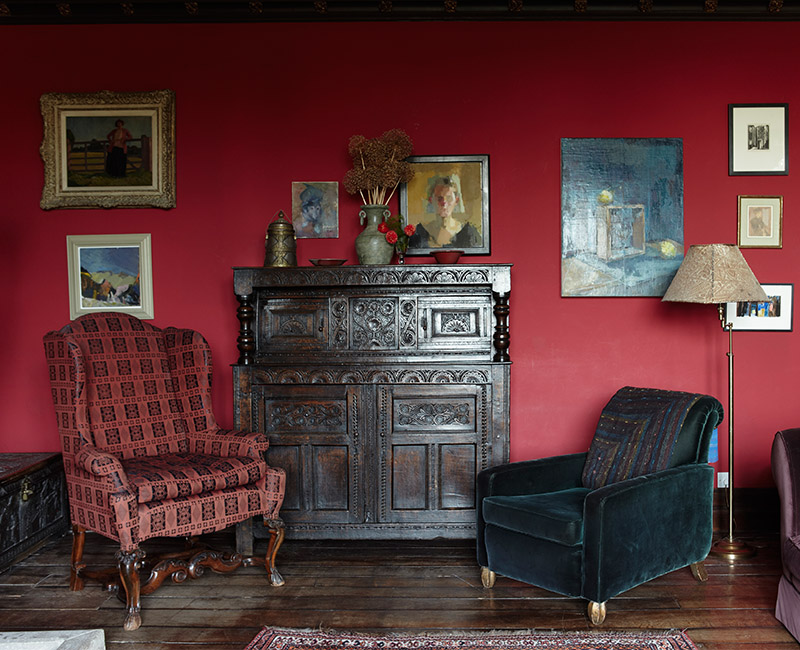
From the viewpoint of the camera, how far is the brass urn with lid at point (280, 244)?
4.14m

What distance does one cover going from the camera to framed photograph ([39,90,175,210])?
14.4 ft

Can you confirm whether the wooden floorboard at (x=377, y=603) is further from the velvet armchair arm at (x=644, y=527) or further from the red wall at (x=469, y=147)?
the red wall at (x=469, y=147)

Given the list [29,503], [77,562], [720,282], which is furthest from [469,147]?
[29,503]

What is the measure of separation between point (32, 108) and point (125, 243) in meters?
1.08

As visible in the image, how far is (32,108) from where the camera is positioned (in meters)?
4.45

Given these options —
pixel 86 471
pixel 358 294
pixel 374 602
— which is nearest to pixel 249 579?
pixel 374 602

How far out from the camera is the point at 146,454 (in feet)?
12.0

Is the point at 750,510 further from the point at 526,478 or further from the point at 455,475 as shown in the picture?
the point at 455,475

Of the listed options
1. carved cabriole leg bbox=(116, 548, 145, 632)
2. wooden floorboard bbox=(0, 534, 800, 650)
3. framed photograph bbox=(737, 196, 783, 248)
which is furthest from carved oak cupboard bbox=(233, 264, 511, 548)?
framed photograph bbox=(737, 196, 783, 248)

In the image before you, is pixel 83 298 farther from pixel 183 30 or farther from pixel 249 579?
pixel 249 579

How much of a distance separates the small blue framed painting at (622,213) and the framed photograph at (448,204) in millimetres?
532

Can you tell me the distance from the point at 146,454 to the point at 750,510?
367 centimetres

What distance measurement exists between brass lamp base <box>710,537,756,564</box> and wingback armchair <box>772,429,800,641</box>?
75cm

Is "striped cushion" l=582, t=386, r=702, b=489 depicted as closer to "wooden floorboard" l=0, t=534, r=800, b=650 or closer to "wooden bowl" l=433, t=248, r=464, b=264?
"wooden floorboard" l=0, t=534, r=800, b=650
